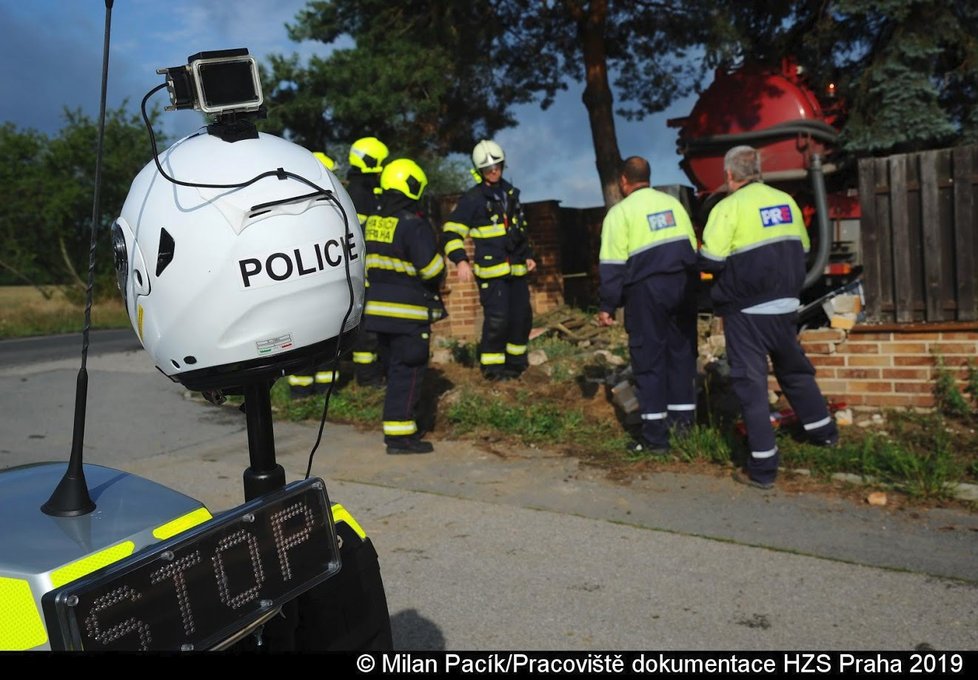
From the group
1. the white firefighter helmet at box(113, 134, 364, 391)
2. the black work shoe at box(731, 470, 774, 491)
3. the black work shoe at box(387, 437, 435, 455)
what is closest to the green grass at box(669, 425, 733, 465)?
the black work shoe at box(731, 470, 774, 491)

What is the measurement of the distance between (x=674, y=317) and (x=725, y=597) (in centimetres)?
260

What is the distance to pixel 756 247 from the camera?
5145mm

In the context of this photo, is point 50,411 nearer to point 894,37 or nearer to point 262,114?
point 262,114

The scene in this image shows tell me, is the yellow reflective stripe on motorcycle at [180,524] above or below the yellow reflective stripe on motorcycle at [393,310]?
A: below

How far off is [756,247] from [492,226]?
3359 mm

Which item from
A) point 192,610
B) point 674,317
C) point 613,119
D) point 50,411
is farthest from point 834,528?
point 613,119

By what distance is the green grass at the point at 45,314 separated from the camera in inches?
808

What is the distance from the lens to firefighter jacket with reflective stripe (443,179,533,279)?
8.06 m

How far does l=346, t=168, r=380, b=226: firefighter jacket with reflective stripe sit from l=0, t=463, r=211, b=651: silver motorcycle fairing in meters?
4.78

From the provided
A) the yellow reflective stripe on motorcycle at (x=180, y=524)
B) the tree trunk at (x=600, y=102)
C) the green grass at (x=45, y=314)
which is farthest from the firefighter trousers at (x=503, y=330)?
the green grass at (x=45, y=314)

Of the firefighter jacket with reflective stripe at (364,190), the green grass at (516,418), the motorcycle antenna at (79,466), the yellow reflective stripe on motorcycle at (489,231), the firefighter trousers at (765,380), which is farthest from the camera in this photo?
the yellow reflective stripe on motorcycle at (489,231)

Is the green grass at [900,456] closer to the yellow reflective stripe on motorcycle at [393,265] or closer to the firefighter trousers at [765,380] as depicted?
the firefighter trousers at [765,380]

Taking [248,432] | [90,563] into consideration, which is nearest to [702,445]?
[248,432]

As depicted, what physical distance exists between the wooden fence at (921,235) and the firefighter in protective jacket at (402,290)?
3151mm
